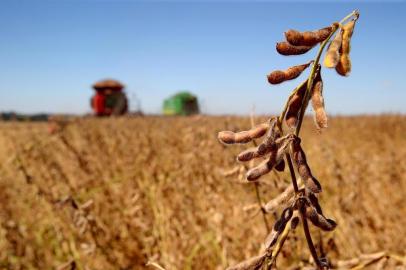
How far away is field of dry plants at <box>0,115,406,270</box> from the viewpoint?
8.59 feet

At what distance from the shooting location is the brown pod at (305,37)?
63 cm

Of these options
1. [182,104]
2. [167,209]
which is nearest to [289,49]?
[167,209]

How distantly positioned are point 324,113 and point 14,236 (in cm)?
316

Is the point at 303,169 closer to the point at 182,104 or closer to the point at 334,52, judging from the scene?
the point at 334,52

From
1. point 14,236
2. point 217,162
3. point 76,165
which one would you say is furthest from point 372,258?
point 76,165

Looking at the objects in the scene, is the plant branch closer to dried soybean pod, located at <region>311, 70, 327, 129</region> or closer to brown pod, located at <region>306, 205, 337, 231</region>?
dried soybean pod, located at <region>311, 70, 327, 129</region>

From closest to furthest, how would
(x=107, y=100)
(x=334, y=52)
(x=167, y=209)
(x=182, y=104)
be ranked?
1. (x=334, y=52)
2. (x=167, y=209)
3. (x=107, y=100)
4. (x=182, y=104)

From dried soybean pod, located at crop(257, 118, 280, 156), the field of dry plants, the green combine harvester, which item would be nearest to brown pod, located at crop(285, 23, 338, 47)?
dried soybean pod, located at crop(257, 118, 280, 156)

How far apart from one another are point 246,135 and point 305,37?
17 centimetres

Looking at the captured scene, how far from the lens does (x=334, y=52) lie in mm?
603

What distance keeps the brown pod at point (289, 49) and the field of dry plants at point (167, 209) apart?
0.73 meters

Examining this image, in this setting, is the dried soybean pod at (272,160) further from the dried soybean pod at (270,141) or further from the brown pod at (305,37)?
the brown pod at (305,37)

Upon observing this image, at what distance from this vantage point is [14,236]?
10.7 feet

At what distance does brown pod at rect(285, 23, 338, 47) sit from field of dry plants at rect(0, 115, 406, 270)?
0.73m
